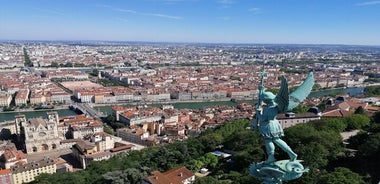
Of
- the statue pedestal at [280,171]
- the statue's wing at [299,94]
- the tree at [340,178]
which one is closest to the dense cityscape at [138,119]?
the tree at [340,178]

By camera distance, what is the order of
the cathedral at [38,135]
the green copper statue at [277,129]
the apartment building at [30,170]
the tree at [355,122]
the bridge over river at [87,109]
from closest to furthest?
the green copper statue at [277,129] < the apartment building at [30,170] < the tree at [355,122] < the cathedral at [38,135] < the bridge over river at [87,109]

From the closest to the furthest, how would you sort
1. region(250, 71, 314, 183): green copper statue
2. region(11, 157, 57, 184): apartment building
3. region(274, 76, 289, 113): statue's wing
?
1. region(274, 76, 289, 113): statue's wing
2. region(250, 71, 314, 183): green copper statue
3. region(11, 157, 57, 184): apartment building

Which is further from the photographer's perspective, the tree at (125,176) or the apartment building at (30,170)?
the apartment building at (30,170)

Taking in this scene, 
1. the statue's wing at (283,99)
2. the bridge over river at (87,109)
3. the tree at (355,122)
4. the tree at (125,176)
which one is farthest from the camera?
the bridge over river at (87,109)

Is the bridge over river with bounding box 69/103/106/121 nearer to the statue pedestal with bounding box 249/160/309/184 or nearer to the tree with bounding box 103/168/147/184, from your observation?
the tree with bounding box 103/168/147/184

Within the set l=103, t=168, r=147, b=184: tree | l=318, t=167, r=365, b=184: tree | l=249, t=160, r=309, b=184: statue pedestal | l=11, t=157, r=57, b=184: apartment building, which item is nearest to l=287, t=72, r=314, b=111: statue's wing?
l=249, t=160, r=309, b=184: statue pedestal

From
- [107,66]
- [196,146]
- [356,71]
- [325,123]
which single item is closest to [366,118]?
[325,123]

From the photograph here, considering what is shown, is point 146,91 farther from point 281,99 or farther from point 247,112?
point 281,99

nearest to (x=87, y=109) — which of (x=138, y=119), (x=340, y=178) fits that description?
(x=138, y=119)

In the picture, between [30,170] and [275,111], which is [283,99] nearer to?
[275,111]

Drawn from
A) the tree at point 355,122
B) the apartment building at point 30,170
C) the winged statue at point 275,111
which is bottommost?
the apartment building at point 30,170

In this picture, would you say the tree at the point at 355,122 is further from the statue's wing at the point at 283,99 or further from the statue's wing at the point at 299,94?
the statue's wing at the point at 283,99
